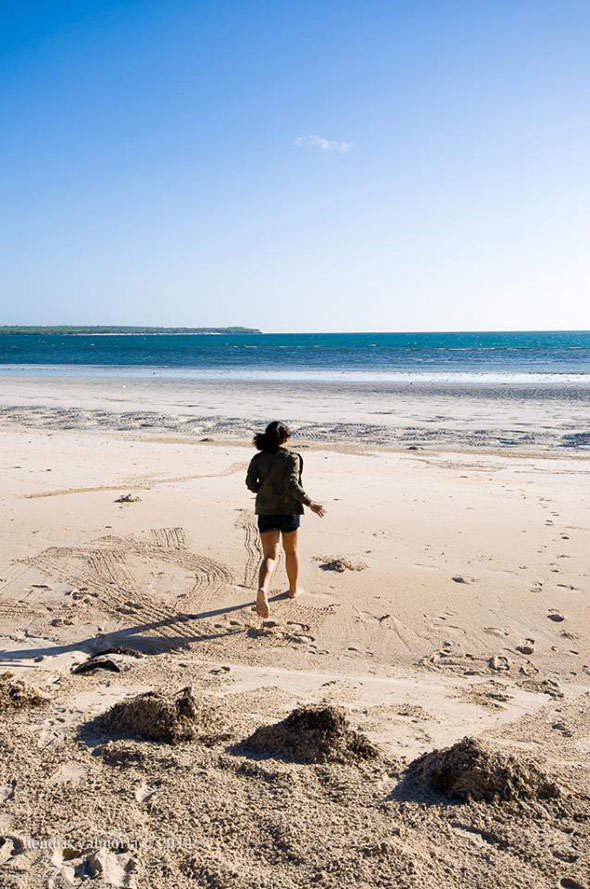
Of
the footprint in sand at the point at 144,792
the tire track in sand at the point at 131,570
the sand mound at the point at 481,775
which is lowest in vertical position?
the tire track in sand at the point at 131,570

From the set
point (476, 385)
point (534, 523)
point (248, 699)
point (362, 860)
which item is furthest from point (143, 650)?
point (476, 385)

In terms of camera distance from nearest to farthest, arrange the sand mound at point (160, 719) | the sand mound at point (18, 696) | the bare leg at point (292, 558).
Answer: the sand mound at point (160, 719), the sand mound at point (18, 696), the bare leg at point (292, 558)

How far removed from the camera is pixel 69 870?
253 centimetres

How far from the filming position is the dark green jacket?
5.89 m

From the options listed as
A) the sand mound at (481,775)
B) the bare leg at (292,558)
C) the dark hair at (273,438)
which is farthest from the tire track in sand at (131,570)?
the sand mound at (481,775)

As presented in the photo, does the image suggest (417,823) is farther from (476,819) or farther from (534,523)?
(534,523)

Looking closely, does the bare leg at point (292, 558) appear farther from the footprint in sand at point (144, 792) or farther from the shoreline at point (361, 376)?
the shoreline at point (361, 376)

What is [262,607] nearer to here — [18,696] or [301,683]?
[301,683]

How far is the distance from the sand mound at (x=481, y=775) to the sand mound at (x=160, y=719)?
41.5 inches

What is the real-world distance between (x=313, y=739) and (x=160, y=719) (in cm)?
77

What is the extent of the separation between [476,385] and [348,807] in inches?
1209

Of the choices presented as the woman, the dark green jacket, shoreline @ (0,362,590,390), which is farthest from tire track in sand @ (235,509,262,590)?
shoreline @ (0,362,590,390)

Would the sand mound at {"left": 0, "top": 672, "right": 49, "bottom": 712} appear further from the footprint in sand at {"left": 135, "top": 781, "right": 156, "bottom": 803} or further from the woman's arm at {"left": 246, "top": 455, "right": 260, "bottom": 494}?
the woman's arm at {"left": 246, "top": 455, "right": 260, "bottom": 494}

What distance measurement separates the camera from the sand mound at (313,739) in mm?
3318
